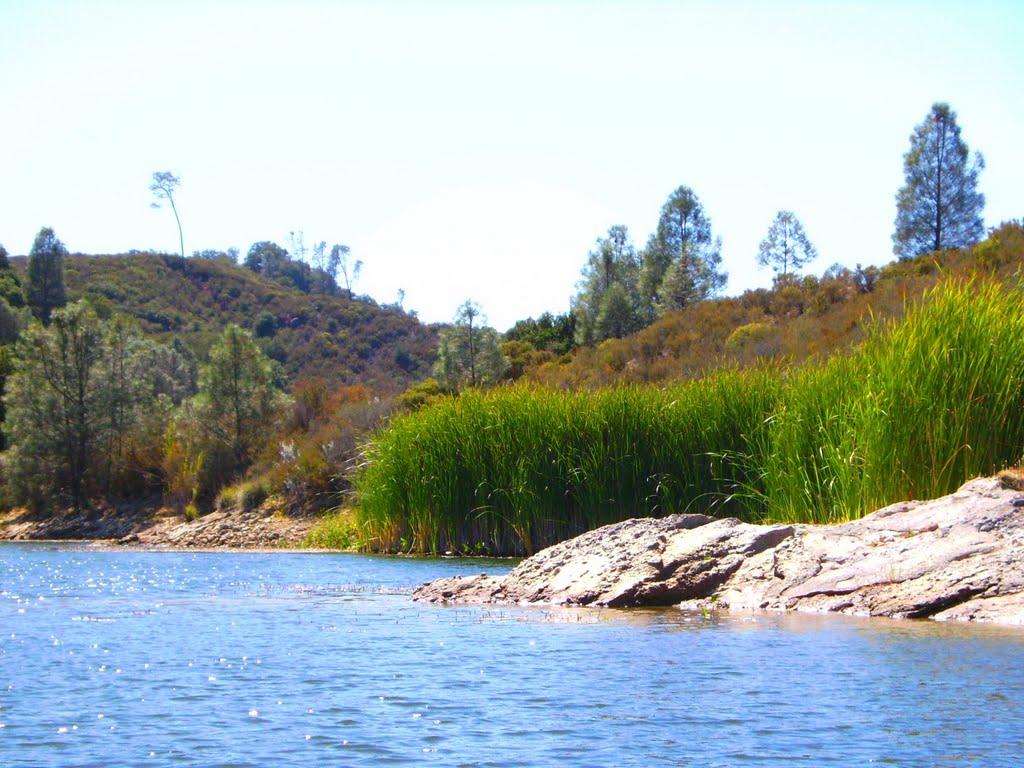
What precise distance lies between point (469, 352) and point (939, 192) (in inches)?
1201

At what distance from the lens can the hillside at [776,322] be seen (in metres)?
37.2

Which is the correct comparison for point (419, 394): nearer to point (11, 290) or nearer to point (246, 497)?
point (246, 497)

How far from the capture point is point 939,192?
64.6 m

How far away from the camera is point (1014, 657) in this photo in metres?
9.65

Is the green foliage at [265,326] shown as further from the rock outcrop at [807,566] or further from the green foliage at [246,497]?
the rock outcrop at [807,566]

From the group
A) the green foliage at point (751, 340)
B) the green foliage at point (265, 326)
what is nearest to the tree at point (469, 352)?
the green foliage at point (751, 340)

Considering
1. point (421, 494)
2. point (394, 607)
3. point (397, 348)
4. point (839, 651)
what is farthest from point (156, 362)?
point (839, 651)

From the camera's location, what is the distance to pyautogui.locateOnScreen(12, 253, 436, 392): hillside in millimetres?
93438

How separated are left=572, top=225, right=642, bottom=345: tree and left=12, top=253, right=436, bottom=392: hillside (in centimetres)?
1555

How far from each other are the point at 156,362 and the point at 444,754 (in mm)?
69640

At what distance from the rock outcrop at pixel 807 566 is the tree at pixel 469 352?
110ft

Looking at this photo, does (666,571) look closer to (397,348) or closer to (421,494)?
(421,494)

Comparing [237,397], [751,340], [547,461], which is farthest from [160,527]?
[547,461]

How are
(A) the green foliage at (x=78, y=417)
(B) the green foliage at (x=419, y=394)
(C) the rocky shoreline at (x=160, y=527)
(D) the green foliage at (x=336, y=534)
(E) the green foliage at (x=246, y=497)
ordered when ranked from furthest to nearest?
(A) the green foliage at (x=78, y=417)
(B) the green foliage at (x=419, y=394)
(E) the green foliage at (x=246, y=497)
(C) the rocky shoreline at (x=160, y=527)
(D) the green foliage at (x=336, y=534)
